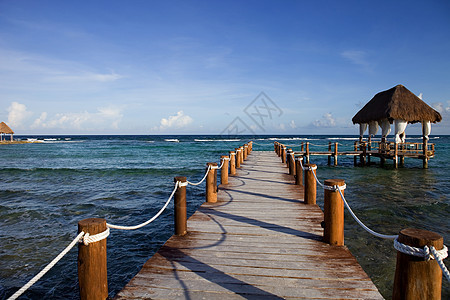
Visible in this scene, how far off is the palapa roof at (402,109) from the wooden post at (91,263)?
19634 mm

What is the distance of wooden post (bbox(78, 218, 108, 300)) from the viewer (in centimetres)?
221

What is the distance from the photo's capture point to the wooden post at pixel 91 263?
2209 millimetres

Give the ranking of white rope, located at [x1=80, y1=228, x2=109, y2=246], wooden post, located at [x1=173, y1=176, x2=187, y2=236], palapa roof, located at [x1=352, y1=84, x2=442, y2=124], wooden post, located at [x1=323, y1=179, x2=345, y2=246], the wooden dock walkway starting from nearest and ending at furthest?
white rope, located at [x1=80, y1=228, x2=109, y2=246] → the wooden dock walkway → wooden post, located at [x1=323, y1=179, x2=345, y2=246] → wooden post, located at [x1=173, y1=176, x2=187, y2=236] → palapa roof, located at [x1=352, y1=84, x2=442, y2=124]

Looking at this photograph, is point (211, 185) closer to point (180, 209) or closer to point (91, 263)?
point (180, 209)

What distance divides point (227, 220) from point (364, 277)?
259 cm

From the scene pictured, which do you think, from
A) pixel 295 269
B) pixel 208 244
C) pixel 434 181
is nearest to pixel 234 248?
pixel 208 244

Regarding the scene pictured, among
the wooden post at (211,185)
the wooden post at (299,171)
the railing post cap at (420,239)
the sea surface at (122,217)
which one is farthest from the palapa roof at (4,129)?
the railing post cap at (420,239)

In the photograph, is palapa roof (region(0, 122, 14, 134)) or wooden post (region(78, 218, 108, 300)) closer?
wooden post (region(78, 218, 108, 300))

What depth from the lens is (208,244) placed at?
3.93m

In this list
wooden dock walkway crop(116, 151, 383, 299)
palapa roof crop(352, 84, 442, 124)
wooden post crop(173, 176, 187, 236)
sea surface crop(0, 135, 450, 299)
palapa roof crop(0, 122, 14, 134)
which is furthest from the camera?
palapa roof crop(0, 122, 14, 134)

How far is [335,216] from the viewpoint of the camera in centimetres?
381

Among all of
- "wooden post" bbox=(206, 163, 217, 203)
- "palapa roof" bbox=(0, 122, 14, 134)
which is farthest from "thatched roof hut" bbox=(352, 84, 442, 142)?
"palapa roof" bbox=(0, 122, 14, 134)

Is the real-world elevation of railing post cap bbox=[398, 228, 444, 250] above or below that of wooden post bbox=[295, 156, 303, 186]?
above

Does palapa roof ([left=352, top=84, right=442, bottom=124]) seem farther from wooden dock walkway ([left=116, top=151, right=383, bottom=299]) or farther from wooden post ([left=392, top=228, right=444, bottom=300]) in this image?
wooden post ([left=392, top=228, right=444, bottom=300])
